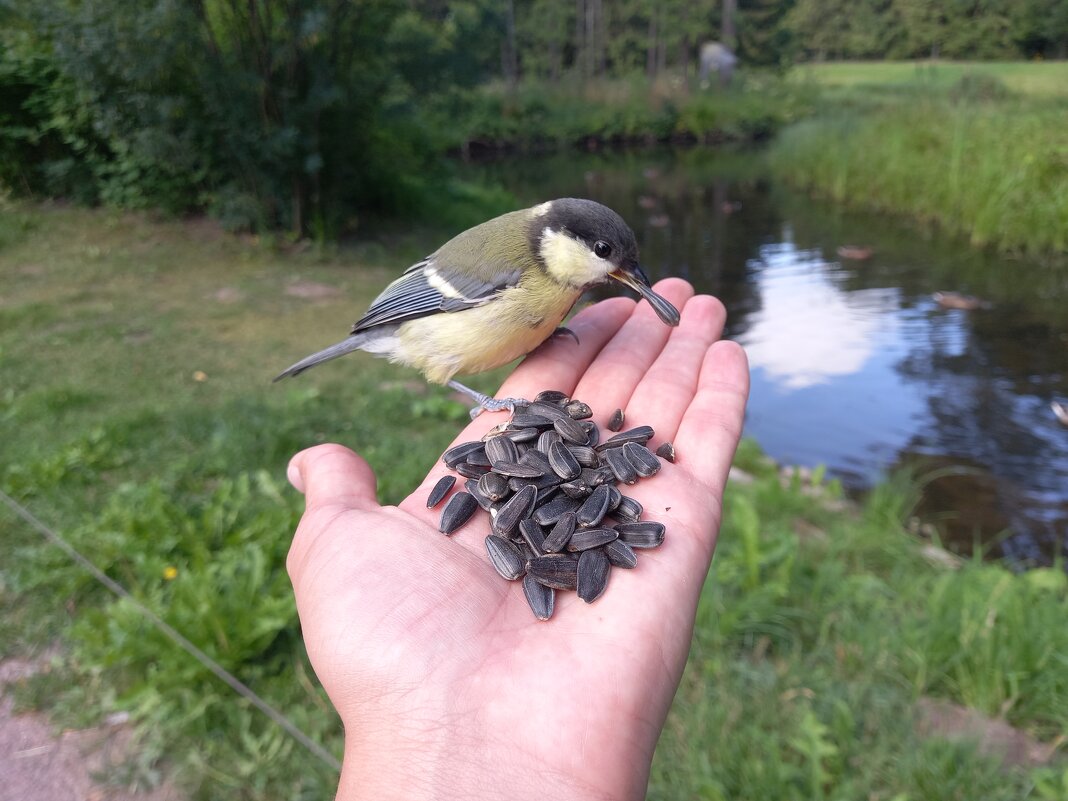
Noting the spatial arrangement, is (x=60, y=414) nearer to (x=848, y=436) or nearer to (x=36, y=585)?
(x=36, y=585)

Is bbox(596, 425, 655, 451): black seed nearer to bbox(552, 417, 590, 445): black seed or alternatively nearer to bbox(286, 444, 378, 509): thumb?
bbox(552, 417, 590, 445): black seed

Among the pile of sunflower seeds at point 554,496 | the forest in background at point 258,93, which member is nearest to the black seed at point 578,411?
the pile of sunflower seeds at point 554,496

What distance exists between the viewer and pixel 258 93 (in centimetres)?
710

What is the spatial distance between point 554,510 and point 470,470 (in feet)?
1.01

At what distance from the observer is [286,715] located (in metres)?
2.33

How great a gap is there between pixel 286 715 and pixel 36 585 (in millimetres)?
1355

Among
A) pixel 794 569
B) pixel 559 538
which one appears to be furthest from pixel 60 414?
pixel 794 569

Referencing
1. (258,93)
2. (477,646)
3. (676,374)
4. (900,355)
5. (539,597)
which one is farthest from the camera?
(258,93)

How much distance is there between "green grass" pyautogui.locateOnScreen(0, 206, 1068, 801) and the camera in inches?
83.5

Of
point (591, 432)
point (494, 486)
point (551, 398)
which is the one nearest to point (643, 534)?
point (494, 486)

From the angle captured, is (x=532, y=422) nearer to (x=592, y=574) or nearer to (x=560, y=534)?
(x=560, y=534)

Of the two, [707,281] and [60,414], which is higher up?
[60,414]

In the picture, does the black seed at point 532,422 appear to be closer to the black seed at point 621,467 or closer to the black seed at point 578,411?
the black seed at point 578,411

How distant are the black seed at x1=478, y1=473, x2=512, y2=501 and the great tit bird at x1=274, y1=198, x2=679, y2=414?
525 mm
